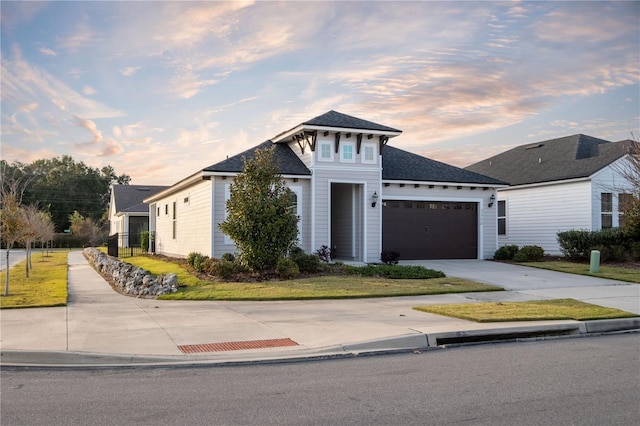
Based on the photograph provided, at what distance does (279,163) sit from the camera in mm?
21562

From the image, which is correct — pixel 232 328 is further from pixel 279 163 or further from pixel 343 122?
pixel 343 122

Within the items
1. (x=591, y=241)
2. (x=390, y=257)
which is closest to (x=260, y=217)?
(x=390, y=257)

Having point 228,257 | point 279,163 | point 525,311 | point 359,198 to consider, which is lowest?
point 525,311

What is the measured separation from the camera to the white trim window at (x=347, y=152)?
22.8 m

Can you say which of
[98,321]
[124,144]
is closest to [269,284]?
[98,321]

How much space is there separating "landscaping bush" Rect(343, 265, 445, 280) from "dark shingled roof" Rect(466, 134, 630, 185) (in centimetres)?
1168

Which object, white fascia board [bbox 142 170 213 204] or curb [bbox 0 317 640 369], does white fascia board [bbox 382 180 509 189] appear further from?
curb [bbox 0 317 640 369]

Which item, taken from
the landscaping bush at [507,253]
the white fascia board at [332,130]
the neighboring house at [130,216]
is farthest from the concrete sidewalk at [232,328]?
the neighboring house at [130,216]

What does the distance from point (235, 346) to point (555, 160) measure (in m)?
25.4

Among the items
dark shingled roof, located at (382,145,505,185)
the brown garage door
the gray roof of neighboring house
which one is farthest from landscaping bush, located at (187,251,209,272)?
the gray roof of neighboring house

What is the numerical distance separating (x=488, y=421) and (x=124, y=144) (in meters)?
25.7

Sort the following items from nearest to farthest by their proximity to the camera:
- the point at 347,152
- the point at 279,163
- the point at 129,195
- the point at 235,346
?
the point at 235,346 → the point at 279,163 → the point at 347,152 → the point at 129,195

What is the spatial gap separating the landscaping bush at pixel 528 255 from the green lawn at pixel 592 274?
0.67 m

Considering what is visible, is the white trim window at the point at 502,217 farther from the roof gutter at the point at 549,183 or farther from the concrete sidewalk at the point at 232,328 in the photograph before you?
the concrete sidewalk at the point at 232,328
